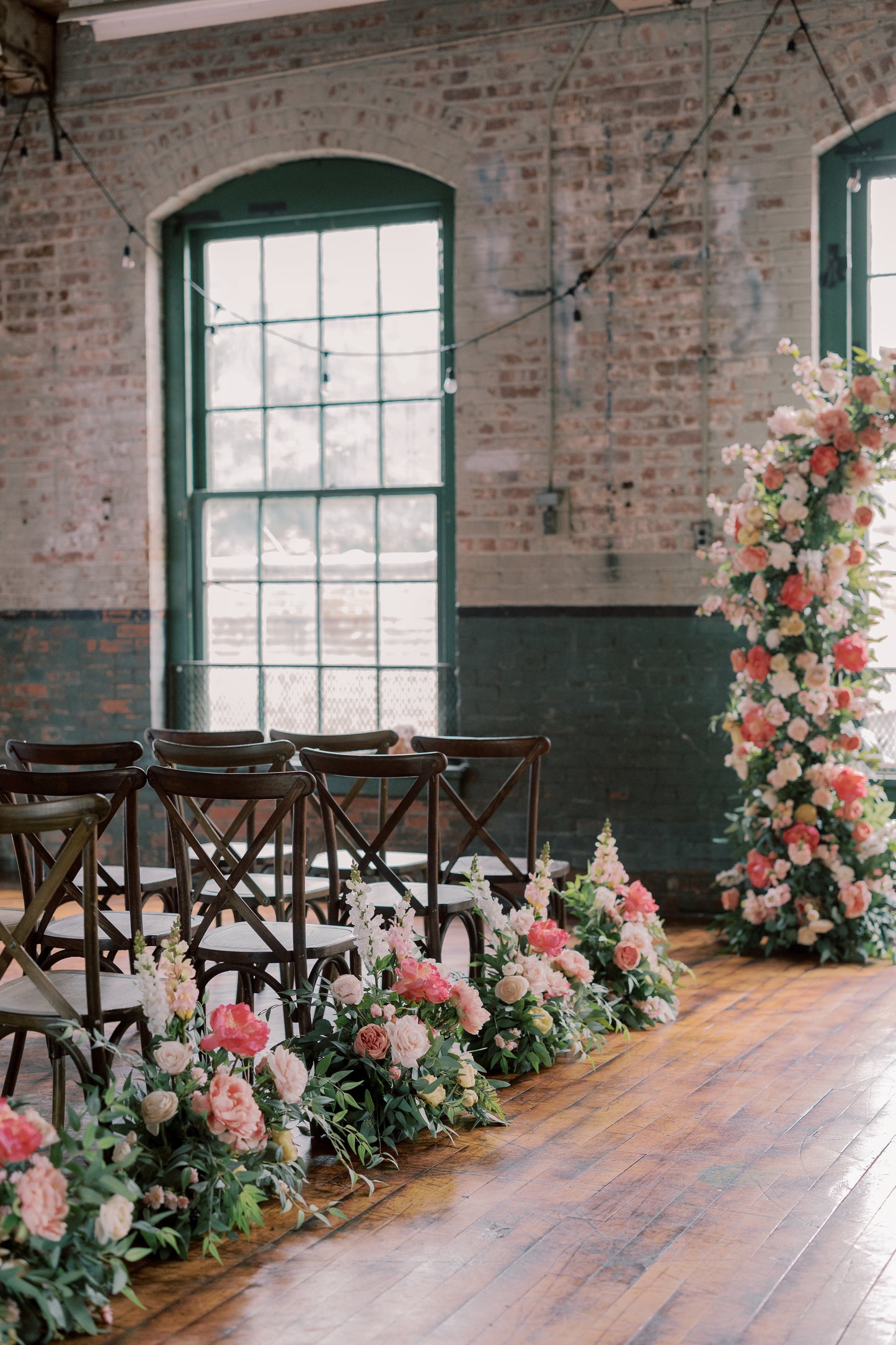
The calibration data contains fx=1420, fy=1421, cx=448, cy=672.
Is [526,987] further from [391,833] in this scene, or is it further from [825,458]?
[825,458]

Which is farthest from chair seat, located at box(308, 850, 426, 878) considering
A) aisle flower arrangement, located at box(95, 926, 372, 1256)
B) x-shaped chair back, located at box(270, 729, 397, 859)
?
aisle flower arrangement, located at box(95, 926, 372, 1256)

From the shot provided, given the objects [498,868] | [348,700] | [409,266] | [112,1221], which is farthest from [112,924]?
[409,266]

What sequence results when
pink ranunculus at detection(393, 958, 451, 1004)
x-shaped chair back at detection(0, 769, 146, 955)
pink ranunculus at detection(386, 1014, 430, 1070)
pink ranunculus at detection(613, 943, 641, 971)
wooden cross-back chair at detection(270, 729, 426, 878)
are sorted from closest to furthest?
x-shaped chair back at detection(0, 769, 146, 955), pink ranunculus at detection(386, 1014, 430, 1070), pink ranunculus at detection(393, 958, 451, 1004), pink ranunculus at detection(613, 943, 641, 971), wooden cross-back chair at detection(270, 729, 426, 878)

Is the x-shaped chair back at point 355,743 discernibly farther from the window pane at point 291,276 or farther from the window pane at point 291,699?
the window pane at point 291,276

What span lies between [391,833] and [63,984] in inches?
44.3

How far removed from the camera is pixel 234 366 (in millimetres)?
7387

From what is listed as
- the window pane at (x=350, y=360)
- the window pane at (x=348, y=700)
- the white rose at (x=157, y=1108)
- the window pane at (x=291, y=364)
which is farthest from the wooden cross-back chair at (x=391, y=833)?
the window pane at (x=291, y=364)

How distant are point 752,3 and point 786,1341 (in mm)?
5501

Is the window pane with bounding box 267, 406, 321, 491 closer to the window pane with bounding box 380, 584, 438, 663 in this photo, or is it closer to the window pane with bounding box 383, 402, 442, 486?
the window pane with bounding box 383, 402, 442, 486

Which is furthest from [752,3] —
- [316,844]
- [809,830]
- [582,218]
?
[316,844]

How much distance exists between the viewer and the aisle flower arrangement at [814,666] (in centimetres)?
550

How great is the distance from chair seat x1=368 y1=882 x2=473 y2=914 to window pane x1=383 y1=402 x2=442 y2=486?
2.92m

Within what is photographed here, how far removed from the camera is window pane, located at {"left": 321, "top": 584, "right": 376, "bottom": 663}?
713cm

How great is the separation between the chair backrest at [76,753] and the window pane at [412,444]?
3060 millimetres
